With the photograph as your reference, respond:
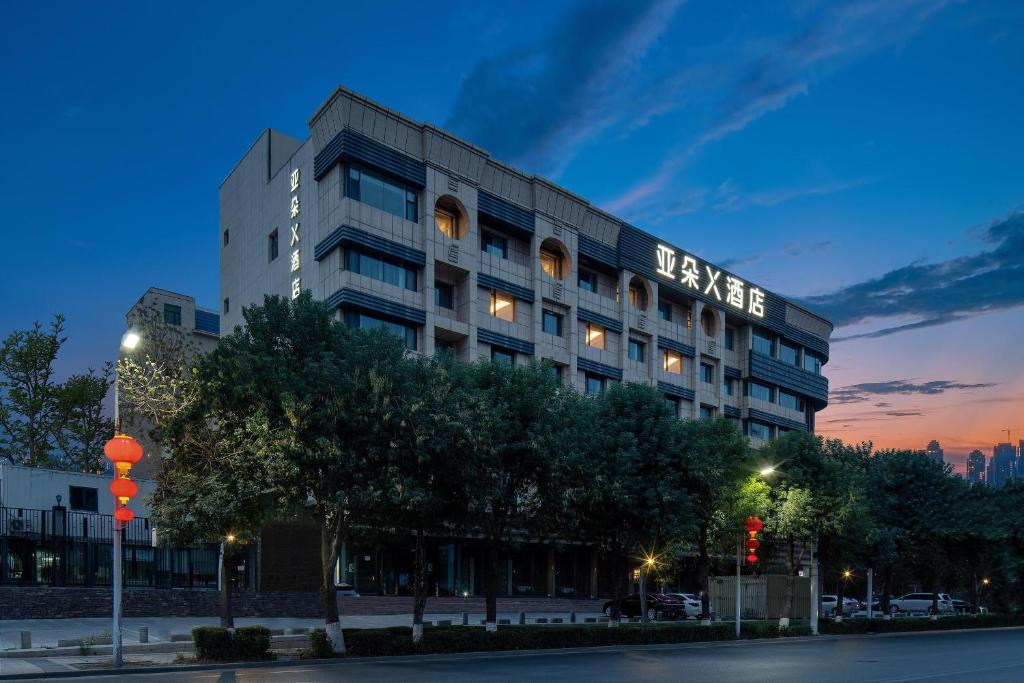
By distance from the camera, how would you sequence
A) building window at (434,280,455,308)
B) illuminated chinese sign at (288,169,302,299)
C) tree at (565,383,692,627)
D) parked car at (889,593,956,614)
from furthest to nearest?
parked car at (889,593,956,614)
building window at (434,280,455,308)
illuminated chinese sign at (288,169,302,299)
tree at (565,383,692,627)

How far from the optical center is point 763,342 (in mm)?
80188

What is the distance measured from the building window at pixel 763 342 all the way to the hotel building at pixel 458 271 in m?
6.98

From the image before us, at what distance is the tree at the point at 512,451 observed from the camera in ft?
90.1

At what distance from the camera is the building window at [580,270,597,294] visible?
204ft

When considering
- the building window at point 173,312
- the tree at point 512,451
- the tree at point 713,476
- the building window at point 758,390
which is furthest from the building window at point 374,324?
the building window at point 758,390

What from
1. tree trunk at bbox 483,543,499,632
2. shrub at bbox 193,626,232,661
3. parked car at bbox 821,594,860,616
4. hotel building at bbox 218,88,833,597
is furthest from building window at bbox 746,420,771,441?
shrub at bbox 193,626,232,661

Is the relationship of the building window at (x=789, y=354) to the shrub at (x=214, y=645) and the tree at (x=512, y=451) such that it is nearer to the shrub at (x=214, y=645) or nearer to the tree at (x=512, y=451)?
the tree at (x=512, y=451)

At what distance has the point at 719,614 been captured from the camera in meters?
53.5

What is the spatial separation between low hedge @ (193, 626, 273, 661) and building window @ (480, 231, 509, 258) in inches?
1327

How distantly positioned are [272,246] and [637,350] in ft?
89.6

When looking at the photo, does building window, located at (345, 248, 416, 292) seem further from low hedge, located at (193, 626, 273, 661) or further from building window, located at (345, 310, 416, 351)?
low hedge, located at (193, 626, 273, 661)

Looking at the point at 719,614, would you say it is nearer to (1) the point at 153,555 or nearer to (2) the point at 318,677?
(1) the point at 153,555

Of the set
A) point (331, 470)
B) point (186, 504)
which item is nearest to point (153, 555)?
point (186, 504)

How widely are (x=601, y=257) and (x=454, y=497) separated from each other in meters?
36.2
